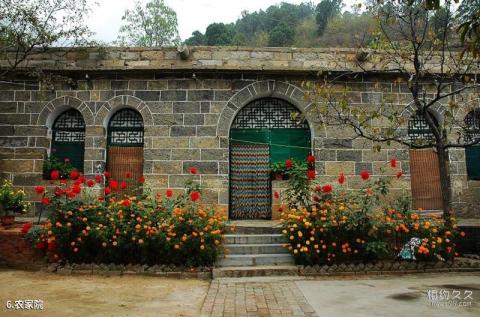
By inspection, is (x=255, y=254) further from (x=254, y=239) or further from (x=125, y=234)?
(x=125, y=234)

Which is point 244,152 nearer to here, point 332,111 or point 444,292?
point 332,111

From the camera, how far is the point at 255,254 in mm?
6891

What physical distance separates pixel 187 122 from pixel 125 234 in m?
3.85

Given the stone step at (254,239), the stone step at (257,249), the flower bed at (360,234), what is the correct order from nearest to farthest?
1. the flower bed at (360,234)
2. the stone step at (257,249)
3. the stone step at (254,239)

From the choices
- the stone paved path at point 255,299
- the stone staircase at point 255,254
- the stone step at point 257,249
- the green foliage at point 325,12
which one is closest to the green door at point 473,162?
the stone staircase at point 255,254

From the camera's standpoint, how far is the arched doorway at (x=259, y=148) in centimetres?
947

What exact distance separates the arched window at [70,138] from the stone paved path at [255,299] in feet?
18.8

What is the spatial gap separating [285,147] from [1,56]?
7376 mm

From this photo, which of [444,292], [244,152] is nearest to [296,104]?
[244,152]

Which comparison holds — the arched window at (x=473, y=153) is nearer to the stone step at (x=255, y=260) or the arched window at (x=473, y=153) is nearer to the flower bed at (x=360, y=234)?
the flower bed at (x=360, y=234)

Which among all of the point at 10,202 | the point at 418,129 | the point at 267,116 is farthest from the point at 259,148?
the point at 10,202

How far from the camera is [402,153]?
936cm

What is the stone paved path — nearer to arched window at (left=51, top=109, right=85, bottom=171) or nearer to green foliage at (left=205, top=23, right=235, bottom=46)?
arched window at (left=51, top=109, right=85, bottom=171)

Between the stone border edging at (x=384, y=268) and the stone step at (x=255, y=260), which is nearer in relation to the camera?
the stone border edging at (x=384, y=268)
